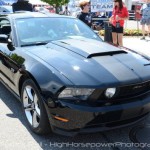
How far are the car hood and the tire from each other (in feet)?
1.21

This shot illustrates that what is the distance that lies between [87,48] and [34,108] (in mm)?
1032

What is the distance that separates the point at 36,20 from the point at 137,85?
2260 mm

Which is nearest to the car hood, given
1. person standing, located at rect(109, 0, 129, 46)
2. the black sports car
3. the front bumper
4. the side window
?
the black sports car

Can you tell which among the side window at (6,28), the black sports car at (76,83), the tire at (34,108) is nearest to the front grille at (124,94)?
the black sports car at (76,83)

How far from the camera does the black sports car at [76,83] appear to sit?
3312 mm

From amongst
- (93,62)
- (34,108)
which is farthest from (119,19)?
(34,108)

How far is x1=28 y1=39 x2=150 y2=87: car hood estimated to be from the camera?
3.44 meters

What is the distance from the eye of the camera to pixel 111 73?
3.53 meters

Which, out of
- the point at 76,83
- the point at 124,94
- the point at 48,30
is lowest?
the point at 124,94

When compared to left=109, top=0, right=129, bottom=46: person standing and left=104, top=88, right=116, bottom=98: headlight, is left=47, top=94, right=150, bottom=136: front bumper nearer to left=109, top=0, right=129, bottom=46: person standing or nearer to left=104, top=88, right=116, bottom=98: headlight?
left=104, top=88, right=116, bottom=98: headlight

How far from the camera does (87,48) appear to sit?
4.16 metres

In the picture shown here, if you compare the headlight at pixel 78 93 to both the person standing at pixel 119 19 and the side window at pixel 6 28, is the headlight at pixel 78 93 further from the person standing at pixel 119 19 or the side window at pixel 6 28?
the person standing at pixel 119 19

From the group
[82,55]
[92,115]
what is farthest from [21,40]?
[92,115]

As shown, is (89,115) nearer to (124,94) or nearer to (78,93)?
(78,93)
